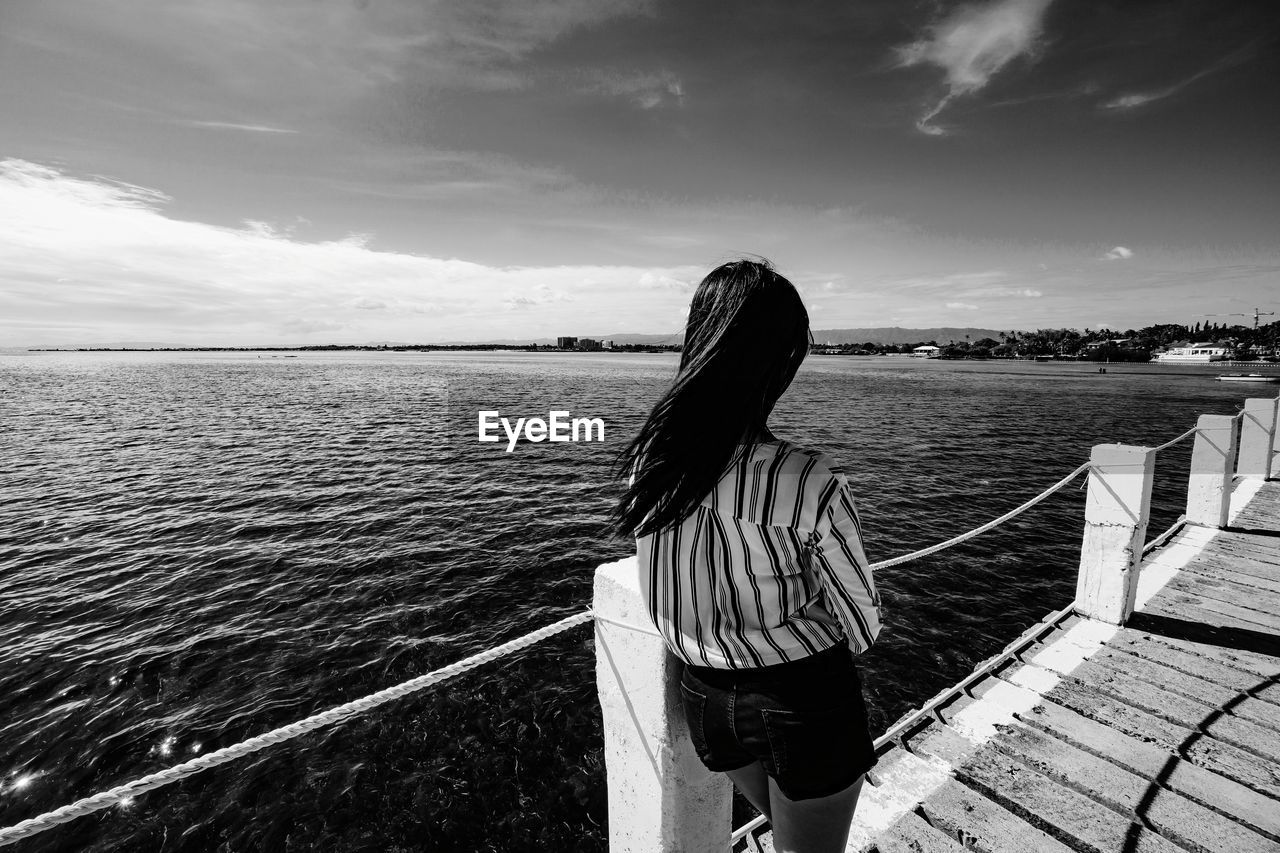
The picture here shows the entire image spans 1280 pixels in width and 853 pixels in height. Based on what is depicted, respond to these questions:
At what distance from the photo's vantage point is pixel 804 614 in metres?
2.03

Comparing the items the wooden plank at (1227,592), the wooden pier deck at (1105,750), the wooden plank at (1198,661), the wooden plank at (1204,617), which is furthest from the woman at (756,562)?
the wooden plank at (1227,592)

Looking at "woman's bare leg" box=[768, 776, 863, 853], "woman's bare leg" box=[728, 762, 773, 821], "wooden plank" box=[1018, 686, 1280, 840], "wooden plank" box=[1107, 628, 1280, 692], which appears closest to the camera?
"woman's bare leg" box=[768, 776, 863, 853]

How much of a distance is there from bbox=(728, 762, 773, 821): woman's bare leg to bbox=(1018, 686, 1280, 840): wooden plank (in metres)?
3.76

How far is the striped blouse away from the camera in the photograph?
1797mm

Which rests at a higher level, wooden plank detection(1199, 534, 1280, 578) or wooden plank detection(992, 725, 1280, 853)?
wooden plank detection(1199, 534, 1280, 578)

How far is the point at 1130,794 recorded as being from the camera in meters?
3.99

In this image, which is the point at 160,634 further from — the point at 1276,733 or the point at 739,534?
the point at 1276,733

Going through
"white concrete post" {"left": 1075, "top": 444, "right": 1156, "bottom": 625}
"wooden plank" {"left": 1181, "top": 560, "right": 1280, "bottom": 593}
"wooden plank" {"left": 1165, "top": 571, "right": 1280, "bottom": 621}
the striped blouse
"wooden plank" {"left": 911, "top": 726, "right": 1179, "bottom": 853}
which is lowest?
"wooden plank" {"left": 911, "top": 726, "right": 1179, "bottom": 853}

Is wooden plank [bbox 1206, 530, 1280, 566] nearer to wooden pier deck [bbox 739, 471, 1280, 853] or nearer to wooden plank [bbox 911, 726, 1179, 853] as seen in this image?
wooden pier deck [bbox 739, 471, 1280, 853]

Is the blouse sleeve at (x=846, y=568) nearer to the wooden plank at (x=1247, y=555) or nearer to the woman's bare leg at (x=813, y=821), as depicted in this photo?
the woman's bare leg at (x=813, y=821)

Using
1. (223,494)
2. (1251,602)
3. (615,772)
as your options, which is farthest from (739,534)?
(223,494)

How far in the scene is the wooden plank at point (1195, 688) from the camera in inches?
186

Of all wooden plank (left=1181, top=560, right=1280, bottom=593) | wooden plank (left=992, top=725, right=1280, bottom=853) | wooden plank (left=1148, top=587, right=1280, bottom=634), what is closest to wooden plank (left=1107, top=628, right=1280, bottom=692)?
wooden plank (left=1148, top=587, right=1280, bottom=634)

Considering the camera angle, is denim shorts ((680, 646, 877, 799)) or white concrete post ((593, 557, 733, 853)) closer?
denim shorts ((680, 646, 877, 799))
